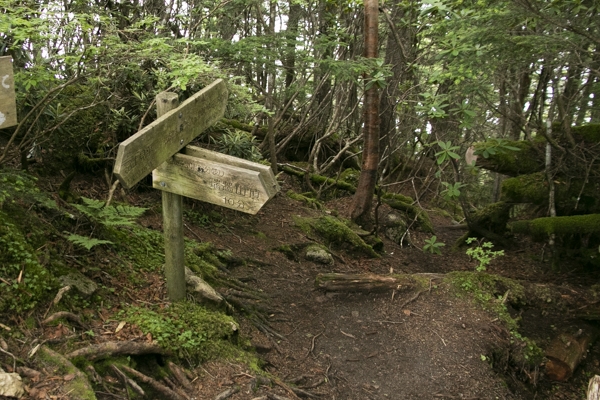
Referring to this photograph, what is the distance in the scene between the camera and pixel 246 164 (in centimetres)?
312

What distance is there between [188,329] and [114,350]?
2.20 ft

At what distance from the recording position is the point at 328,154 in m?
13.7

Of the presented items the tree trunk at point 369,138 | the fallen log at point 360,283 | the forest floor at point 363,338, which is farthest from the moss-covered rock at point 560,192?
the fallen log at point 360,283

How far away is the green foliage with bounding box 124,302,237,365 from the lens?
3.31 metres

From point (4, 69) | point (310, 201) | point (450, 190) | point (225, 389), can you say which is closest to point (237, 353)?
point (225, 389)

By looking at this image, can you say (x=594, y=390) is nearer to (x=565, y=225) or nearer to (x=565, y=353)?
(x=565, y=353)

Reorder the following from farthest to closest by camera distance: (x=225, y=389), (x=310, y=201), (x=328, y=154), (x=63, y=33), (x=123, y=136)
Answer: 1. (x=328, y=154)
2. (x=310, y=201)
3. (x=123, y=136)
4. (x=63, y=33)
5. (x=225, y=389)

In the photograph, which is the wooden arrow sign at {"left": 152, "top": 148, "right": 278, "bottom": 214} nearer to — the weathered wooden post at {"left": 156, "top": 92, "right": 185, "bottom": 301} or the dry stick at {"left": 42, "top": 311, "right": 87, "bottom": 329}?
the weathered wooden post at {"left": 156, "top": 92, "right": 185, "bottom": 301}

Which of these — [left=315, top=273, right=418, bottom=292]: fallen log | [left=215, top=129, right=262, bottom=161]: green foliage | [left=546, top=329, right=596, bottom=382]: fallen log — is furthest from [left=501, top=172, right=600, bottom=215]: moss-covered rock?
[left=215, top=129, right=262, bottom=161]: green foliage

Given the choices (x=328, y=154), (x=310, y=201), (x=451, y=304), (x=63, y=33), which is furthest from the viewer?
(x=328, y=154)

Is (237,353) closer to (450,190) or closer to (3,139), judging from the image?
(3,139)

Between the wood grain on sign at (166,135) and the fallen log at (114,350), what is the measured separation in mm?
1100

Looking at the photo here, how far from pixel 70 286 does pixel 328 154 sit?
10948mm

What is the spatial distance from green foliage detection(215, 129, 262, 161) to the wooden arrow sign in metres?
4.00
